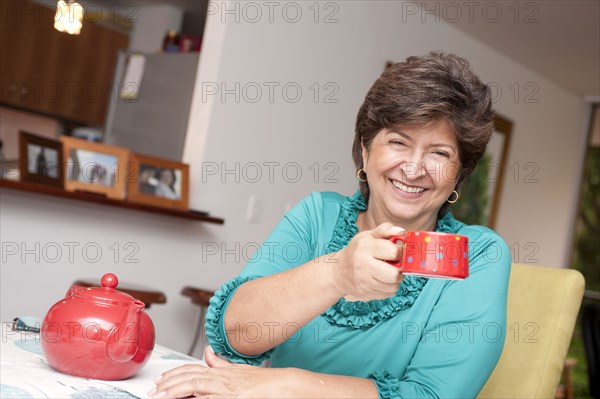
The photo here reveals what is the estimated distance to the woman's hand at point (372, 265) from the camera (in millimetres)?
1065

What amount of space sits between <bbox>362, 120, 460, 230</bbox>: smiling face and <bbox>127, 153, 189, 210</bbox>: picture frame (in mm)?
1997

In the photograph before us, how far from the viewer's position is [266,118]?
380 cm

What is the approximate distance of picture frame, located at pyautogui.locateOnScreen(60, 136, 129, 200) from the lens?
3162mm

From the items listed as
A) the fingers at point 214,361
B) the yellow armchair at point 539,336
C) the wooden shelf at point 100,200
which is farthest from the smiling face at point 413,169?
the wooden shelf at point 100,200

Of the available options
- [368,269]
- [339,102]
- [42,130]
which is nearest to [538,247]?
[339,102]

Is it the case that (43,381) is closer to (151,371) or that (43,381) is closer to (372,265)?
(151,371)

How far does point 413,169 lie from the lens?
1.41 meters

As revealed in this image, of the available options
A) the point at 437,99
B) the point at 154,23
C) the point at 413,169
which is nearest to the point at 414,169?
the point at 413,169

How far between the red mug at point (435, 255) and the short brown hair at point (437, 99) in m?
0.44

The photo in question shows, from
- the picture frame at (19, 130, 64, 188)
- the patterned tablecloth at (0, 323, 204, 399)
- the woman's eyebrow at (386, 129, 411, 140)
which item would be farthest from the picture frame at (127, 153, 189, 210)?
the woman's eyebrow at (386, 129, 411, 140)

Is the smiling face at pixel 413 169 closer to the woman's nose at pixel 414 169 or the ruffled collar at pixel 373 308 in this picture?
the woman's nose at pixel 414 169

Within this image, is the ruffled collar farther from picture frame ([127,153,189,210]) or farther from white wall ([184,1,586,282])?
white wall ([184,1,586,282])

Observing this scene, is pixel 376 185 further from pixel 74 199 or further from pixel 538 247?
pixel 538 247

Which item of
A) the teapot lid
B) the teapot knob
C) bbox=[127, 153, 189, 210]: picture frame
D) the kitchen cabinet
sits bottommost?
the teapot lid
